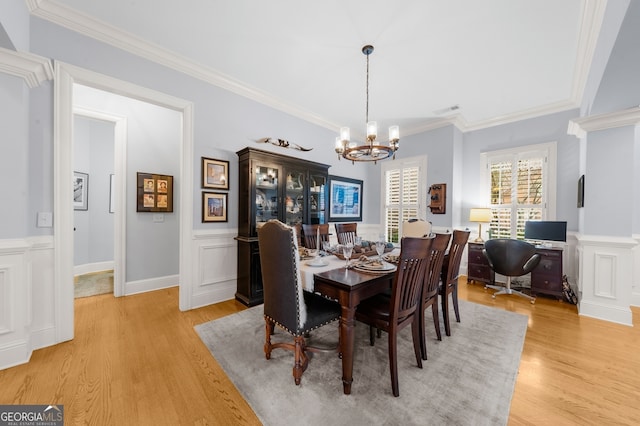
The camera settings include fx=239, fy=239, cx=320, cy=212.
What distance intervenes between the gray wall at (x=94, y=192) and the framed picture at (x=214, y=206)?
3.34 metres

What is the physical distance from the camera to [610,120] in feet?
8.88

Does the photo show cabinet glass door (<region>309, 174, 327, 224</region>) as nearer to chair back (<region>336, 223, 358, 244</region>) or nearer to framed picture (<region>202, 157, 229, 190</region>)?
chair back (<region>336, 223, 358, 244</region>)

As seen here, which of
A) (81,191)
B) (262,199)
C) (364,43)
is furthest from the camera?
(81,191)

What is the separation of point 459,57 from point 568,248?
3.40m

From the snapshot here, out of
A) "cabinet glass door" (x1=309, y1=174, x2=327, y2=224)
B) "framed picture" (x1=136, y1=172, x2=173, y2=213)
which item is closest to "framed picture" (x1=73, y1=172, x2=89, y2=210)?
"framed picture" (x1=136, y1=172, x2=173, y2=213)

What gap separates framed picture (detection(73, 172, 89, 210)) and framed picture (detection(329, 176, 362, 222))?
4.78 m

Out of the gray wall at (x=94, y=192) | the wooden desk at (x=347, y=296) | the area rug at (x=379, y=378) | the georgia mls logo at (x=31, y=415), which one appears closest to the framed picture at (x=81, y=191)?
the gray wall at (x=94, y=192)

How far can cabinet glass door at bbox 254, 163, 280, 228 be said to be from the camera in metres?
3.26

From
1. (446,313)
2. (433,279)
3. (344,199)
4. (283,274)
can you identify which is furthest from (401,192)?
(283,274)

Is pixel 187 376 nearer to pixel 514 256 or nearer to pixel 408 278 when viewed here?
pixel 408 278

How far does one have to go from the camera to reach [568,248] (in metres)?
3.71

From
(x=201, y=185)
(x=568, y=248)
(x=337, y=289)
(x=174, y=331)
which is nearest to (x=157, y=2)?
(x=201, y=185)

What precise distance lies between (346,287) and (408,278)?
0.47m

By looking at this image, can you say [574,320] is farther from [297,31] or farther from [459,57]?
[297,31]
